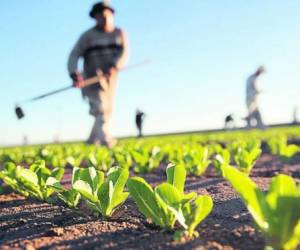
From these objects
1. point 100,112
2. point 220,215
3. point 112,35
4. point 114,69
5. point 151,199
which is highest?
point 112,35

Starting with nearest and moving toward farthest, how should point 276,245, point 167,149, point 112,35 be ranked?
point 276,245
point 167,149
point 112,35

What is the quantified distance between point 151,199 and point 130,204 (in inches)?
25.9

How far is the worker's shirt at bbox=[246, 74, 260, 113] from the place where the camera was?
15.1m

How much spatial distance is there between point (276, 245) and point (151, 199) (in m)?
0.48

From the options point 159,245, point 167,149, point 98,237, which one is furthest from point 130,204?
point 167,149

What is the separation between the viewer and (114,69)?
8055 millimetres

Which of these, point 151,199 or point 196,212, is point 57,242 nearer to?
point 151,199

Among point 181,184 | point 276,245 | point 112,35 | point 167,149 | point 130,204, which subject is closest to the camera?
point 276,245

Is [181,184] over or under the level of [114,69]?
under

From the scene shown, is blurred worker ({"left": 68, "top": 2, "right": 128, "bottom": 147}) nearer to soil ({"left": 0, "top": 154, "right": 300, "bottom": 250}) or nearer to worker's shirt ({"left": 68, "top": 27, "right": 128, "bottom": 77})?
worker's shirt ({"left": 68, "top": 27, "right": 128, "bottom": 77})

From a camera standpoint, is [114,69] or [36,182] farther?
[114,69]

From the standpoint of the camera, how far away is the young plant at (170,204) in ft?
4.73

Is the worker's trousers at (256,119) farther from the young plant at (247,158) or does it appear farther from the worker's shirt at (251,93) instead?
the young plant at (247,158)

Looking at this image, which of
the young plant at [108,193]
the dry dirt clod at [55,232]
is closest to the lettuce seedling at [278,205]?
the young plant at [108,193]
